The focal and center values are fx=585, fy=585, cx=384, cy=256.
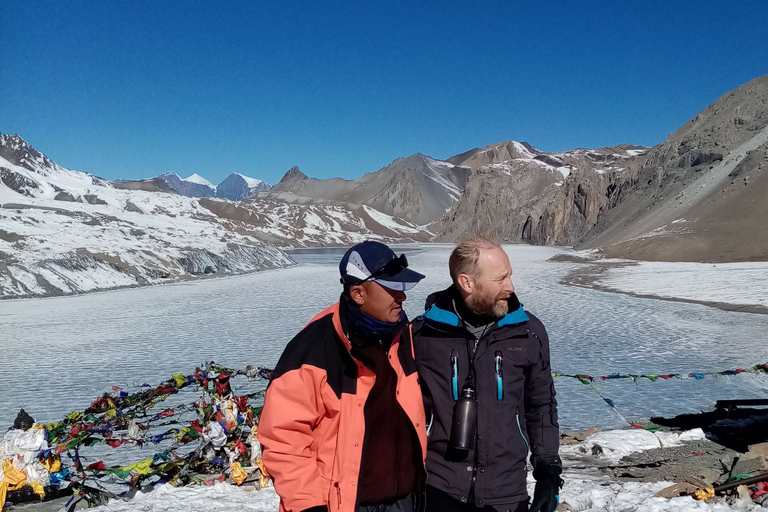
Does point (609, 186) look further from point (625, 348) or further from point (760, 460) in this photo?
point (760, 460)

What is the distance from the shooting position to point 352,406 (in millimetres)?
2195

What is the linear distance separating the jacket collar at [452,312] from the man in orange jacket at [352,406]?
0.81 ft

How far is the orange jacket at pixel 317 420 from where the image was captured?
2115 millimetres

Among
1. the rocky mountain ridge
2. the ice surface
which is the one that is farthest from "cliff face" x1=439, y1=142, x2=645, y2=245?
the ice surface

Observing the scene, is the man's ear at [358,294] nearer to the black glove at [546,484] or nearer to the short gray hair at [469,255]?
the short gray hair at [469,255]

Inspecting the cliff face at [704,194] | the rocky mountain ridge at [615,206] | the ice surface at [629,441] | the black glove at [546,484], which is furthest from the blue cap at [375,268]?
the cliff face at [704,194]

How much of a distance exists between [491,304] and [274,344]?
11.1m

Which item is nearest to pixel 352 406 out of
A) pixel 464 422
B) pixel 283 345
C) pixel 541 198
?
pixel 464 422

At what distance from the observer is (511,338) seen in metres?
2.54

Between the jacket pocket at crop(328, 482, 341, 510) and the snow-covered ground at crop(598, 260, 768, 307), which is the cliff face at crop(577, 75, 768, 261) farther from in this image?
the jacket pocket at crop(328, 482, 341, 510)

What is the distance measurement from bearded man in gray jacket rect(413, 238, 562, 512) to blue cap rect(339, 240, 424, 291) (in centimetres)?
35

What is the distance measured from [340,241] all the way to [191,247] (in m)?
84.5

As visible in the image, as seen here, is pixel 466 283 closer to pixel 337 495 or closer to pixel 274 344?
pixel 337 495

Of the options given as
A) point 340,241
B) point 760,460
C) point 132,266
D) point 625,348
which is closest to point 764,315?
point 625,348
